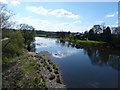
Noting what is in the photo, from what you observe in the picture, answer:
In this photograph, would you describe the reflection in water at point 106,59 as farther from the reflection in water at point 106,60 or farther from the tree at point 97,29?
the tree at point 97,29

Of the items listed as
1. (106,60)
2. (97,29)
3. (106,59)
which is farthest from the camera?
(97,29)

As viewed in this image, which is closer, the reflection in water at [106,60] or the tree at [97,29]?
the reflection in water at [106,60]

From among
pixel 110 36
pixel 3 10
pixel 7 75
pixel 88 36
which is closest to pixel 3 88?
pixel 7 75

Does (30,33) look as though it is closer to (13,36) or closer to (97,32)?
(13,36)

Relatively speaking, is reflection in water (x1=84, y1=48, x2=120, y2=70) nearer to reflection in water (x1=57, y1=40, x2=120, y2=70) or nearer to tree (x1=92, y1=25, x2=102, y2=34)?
reflection in water (x1=57, y1=40, x2=120, y2=70)

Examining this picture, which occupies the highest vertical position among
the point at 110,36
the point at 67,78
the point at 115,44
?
the point at 110,36

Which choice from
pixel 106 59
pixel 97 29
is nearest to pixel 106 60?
pixel 106 59

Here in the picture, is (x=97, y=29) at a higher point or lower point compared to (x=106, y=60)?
higher

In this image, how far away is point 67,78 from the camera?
1384cm

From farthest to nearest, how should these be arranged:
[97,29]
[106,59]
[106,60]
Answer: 1. [97,29]
2. [106,59]
3. [106,60]

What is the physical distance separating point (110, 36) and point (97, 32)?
1938 cm

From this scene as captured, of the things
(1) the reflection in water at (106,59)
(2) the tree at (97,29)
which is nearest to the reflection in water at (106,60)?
(1) the reflection in water at (106,59)

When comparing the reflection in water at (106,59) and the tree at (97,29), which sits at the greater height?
the tree at (97,29)

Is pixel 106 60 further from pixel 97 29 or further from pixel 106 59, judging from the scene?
pixel 97 29
